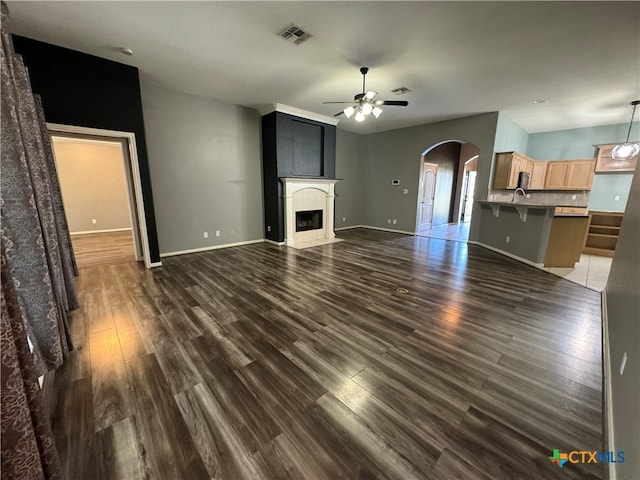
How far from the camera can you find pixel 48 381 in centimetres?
179

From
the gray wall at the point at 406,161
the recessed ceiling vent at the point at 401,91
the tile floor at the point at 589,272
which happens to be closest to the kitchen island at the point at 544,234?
the tile floor at the point at 589,272

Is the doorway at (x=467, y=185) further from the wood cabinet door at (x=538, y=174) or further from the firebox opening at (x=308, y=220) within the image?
the firebox opening at (x=308, y=220)

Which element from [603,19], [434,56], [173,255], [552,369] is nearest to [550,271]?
[552,369]

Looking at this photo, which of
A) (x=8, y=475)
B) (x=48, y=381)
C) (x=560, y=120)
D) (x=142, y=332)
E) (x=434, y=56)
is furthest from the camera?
(x=560, y=120)

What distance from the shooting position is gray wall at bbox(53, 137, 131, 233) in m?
6.80

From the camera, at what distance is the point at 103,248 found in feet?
18.0

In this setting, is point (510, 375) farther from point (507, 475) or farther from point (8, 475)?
point (8, 475)

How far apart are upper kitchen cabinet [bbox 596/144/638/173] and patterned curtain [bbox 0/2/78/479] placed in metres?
10.3

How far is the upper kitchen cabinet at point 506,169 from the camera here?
5.68 metres

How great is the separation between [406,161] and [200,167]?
5.56 m

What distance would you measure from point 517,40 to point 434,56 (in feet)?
2.91

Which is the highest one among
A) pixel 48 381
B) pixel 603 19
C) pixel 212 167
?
pixel 603 19

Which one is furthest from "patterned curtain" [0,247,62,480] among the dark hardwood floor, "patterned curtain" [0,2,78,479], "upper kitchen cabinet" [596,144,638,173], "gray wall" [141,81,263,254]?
"upper kitchen cabinet" [596,144,638,173]

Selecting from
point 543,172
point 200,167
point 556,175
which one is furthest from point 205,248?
point 556,175
